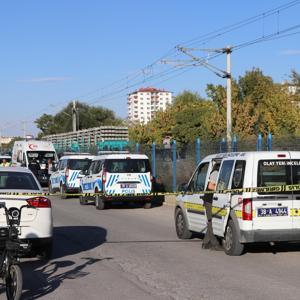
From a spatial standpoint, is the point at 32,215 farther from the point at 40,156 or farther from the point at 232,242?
the point at 40,156

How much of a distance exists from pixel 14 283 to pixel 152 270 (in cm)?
294

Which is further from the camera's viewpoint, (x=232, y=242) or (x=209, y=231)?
(x=209, y=231)

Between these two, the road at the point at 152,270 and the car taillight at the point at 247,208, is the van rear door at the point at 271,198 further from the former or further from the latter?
the road at the point at 152,270

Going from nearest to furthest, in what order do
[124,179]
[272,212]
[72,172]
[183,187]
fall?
1. [272,212]
2. [183,187]
3. [124,179]
4. [72,172]

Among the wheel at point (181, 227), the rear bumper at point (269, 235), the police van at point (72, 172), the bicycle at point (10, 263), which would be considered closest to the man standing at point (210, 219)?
the rear bumper at point (269, 235)

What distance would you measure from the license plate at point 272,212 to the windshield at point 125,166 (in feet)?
36.0

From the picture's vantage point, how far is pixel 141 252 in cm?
1103

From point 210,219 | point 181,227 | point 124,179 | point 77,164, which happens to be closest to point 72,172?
point 77,164

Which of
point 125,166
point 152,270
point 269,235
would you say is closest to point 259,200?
point 269,235

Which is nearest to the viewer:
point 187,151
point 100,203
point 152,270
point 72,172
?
point 152,270

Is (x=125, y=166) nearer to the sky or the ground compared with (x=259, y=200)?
nearer to the sky

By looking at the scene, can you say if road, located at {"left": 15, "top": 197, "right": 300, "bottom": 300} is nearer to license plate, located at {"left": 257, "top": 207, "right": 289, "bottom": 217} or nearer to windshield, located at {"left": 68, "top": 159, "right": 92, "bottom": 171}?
license plate, located at {"left": 257, "top": 207, "right": 289, "bottom": 217}

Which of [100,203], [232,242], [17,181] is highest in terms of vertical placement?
[17,181]

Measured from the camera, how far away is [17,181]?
1044cm
